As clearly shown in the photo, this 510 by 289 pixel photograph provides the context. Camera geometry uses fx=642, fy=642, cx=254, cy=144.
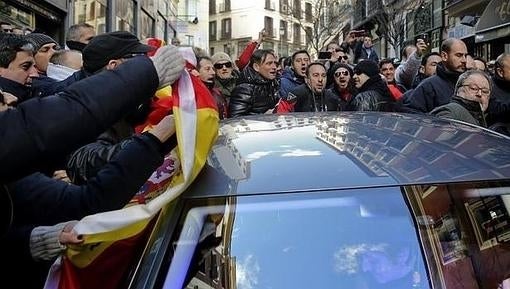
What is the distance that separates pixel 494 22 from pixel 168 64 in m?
16.1

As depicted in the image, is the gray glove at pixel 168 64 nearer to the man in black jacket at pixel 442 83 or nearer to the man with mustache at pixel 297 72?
the man in black jacket at pixel 442 83

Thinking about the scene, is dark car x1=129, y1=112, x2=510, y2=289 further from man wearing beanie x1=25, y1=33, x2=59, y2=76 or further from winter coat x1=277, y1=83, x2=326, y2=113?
winter coat x1=277, y1=83, x2=326, y2=113

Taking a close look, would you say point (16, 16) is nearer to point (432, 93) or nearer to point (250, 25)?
point (432, 93)

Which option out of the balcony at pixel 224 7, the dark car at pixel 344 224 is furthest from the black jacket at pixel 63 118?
the balcony at pixel 224 7

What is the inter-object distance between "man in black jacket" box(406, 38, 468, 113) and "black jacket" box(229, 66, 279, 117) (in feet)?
4.82

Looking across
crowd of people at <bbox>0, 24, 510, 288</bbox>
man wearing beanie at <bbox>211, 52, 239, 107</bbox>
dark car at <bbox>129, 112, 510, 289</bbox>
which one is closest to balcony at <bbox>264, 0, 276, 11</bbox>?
man wearing beanie at <bbox>211, 52, 239, 107</bbox>

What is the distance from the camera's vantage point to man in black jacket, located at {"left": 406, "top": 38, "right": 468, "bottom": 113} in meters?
6.15

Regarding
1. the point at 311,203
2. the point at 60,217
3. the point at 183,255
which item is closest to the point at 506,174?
the point at 311,203

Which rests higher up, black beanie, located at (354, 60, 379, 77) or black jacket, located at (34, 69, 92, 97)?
black beanie, located at (354, 60, 379, 77)

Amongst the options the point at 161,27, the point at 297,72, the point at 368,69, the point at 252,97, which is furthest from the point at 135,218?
the point at 161,27

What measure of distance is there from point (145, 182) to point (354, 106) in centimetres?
379

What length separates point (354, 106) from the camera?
19.6 feet

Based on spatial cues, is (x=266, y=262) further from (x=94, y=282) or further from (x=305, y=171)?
(x=94, y=282)

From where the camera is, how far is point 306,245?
1.95 metres
